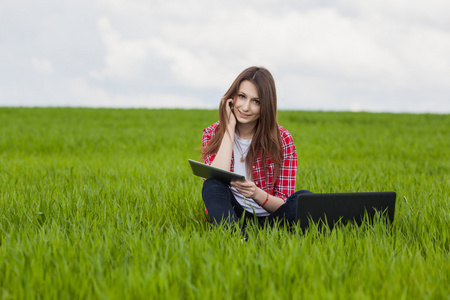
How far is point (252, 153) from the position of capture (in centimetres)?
338

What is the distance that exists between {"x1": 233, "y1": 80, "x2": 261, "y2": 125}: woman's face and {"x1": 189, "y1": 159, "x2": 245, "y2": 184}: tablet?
1.75ft

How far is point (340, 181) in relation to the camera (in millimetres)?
4859

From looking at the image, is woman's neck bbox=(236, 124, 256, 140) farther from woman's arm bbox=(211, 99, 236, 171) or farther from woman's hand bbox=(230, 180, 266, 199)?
woman's hand bbox=(230, 180, 266, 199)

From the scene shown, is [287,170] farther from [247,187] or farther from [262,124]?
[247,187]

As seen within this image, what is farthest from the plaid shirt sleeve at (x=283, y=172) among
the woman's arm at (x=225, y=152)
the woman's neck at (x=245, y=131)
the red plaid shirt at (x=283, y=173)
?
the woman's arm at (x=225, y=152)

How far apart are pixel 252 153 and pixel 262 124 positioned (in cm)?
27

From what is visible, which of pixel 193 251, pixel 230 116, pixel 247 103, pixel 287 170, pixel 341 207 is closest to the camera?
pixel 193 251

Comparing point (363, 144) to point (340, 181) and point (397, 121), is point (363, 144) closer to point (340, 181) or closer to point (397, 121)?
point (340, 181)

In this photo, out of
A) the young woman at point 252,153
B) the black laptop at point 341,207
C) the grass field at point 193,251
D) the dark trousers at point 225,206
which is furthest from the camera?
the young woman at point 252,153

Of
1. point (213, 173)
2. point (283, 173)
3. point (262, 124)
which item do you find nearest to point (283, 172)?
point (283, 173)

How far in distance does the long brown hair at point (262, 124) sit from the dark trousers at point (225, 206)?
1.12ft

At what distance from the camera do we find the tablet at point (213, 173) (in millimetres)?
2756

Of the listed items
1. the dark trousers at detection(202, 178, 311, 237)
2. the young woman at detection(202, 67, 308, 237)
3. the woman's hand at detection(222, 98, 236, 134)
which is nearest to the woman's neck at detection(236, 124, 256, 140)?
the young woman at detection(202, 67, 308, 237)

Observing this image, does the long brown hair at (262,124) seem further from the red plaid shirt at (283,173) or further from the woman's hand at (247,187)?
the woman's hand at (247,187)
